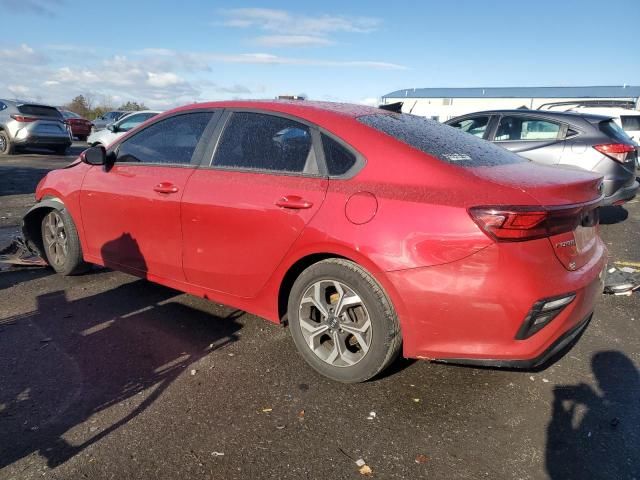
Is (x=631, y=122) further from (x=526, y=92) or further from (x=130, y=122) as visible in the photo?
(x=526, y=92)

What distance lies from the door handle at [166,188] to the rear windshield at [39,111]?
47.2 ft

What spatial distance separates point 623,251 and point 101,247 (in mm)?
5905

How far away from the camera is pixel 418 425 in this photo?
260 centimetres

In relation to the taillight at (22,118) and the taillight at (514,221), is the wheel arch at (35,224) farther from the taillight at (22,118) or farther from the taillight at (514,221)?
the taillight at (22,118)

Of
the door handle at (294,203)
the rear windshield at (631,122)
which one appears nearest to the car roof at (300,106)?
A: the door handle at (294,203)

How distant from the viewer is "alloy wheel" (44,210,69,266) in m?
4.67

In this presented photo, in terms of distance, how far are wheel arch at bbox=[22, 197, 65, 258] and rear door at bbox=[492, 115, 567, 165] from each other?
5.88m

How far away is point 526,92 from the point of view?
5609 cm

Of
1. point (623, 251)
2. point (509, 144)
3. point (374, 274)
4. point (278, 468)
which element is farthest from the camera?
point (509, 144)

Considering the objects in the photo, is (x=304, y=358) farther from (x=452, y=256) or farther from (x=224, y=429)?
(x=452, y=256)

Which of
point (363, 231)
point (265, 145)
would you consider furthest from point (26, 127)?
point (363, 231)

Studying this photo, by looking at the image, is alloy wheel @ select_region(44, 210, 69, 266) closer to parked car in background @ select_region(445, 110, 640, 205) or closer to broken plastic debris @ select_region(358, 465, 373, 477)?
broken plastic debris @ select_region(358, 465, 373, 477)

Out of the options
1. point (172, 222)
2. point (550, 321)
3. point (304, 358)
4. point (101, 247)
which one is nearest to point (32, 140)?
point (101, 247)

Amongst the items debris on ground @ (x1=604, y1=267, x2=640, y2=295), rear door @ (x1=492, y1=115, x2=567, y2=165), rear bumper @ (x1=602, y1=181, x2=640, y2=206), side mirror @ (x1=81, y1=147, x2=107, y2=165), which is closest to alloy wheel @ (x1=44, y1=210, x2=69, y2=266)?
side mirror @ (x1=81, y1=147, x2=107, y2=165)
